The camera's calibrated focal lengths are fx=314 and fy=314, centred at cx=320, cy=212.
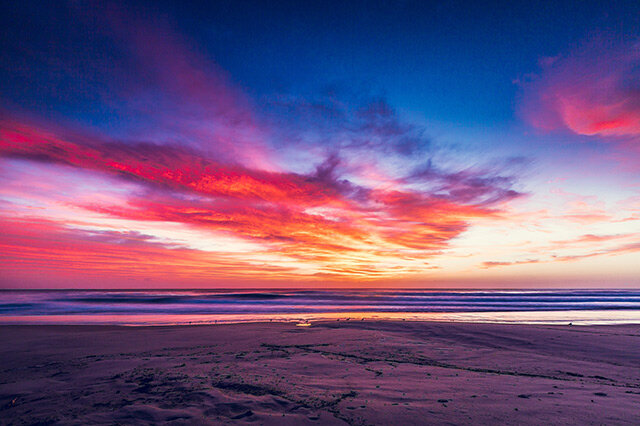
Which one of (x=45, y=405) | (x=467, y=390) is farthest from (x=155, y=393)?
(x=467, y=390)

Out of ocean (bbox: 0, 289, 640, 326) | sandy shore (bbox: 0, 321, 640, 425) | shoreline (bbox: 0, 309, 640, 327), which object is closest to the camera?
sandy shore (bbox: 0, 321, 640, 425)

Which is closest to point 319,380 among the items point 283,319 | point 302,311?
point 283,319

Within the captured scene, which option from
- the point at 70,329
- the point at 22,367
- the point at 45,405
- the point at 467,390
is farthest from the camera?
the point at 70,329

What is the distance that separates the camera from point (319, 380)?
5895mm

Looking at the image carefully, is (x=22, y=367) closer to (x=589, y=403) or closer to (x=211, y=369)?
(x=211, y=369)

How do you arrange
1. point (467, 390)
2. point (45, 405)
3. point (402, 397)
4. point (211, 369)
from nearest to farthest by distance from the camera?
point (45, 405) < point (402, 397) < point (467, 390) < point (211, 369)

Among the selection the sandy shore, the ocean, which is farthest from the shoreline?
the sandy shore

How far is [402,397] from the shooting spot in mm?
5023

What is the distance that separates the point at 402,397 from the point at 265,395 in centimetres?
219

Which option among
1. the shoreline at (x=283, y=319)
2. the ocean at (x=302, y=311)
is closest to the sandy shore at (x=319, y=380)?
the shoreline at (x=283, y=319)

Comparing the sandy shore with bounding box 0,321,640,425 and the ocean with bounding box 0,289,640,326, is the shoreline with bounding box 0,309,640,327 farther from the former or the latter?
the sandy shore with bounding box 0,321,640,425

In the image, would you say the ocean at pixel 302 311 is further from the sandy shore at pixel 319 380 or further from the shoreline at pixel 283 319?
the sandy shore at pixel 319 380

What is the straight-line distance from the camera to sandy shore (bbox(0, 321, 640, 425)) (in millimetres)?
4359

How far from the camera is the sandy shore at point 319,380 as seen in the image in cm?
436
